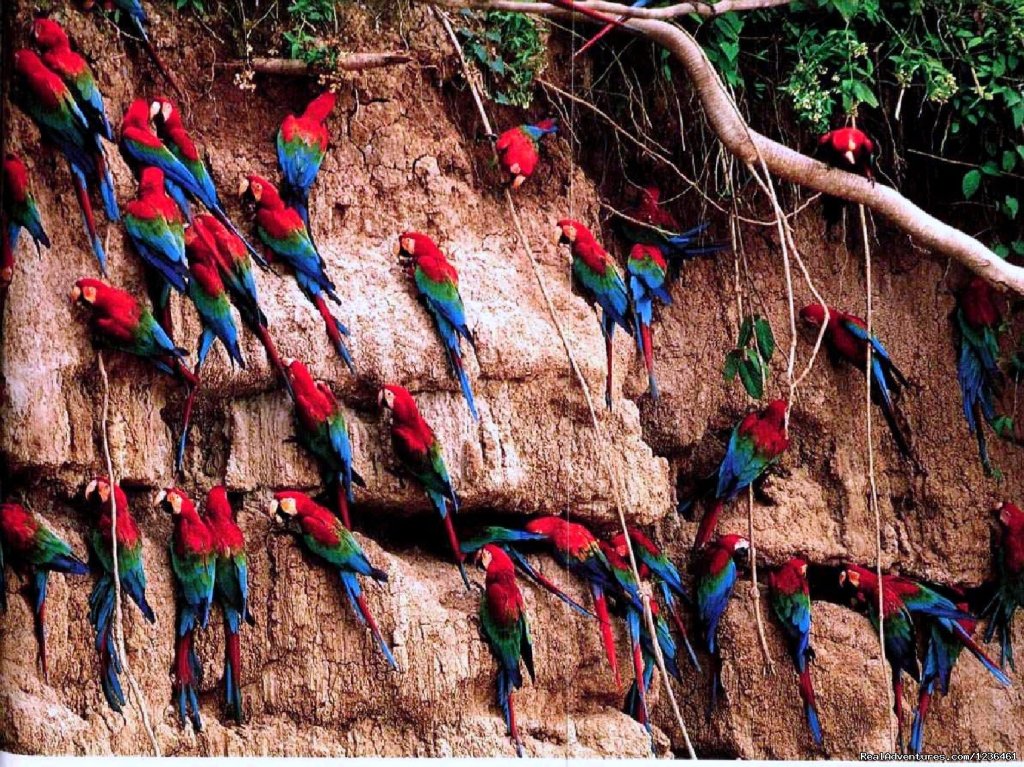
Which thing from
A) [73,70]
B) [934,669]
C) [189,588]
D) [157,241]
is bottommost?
[934,669]

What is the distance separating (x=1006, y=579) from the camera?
3309mm

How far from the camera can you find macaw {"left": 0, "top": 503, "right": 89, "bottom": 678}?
284cm

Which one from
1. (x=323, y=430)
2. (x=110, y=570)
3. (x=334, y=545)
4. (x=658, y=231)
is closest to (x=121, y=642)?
(x=110, y=570)

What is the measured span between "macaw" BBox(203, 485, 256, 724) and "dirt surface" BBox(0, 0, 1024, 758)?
0.03 meters

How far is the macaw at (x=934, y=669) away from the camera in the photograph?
3.22 meters

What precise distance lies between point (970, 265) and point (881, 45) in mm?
581

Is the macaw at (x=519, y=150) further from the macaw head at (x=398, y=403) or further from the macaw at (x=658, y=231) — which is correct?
the macaw head at (x=398, y=403)

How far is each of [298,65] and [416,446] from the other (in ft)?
2.94

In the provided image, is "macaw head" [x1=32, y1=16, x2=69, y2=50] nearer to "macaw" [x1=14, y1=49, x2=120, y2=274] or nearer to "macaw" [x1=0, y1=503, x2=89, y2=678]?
"macaw" [x1=14, y1=49, x2=120, y2=274]

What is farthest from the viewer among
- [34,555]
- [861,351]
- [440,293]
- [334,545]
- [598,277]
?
[861,351]

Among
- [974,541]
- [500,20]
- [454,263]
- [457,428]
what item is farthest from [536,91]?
[974,541]

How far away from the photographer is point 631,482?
10.4 ft

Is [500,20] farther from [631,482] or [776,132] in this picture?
[631,482]

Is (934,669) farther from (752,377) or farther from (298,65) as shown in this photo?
(298,65)
